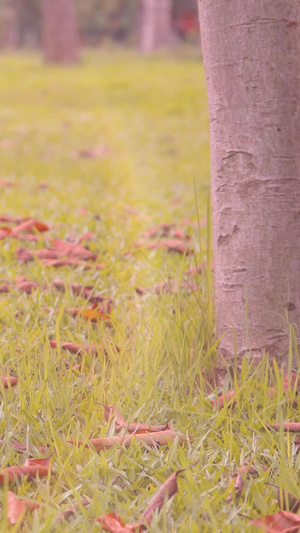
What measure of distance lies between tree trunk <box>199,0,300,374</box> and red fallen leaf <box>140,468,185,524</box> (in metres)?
0.54

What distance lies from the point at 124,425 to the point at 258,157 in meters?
0.89

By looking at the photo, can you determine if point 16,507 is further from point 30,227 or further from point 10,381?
point 30,227

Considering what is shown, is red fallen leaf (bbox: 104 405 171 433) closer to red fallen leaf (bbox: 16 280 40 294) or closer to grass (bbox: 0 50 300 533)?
grass (bbox: 0 50 300 533)

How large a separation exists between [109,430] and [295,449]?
0.51 meters

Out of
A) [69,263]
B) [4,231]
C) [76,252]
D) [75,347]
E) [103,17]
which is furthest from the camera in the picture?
[103,17]

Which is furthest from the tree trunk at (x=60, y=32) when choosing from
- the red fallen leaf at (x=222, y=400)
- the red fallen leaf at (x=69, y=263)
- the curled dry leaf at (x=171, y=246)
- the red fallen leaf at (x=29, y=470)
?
the red fallen leaf at (x=29, y=470)

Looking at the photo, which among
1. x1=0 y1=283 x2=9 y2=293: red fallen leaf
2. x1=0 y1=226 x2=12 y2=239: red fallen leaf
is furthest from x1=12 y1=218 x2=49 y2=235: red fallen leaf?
x1=0 y1=283 x2=9 y2=293: red fallen leaf

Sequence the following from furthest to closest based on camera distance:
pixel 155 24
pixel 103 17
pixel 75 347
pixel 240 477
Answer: pixel 103 17
pixel 155 24
pixel 75 347
pixel 240 477

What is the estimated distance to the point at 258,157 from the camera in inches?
79.1

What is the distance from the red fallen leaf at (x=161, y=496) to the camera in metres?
1.46

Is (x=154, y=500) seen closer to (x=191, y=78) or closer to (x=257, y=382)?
(x=257, y=382)

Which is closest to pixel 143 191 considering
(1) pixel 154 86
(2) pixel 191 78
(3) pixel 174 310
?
(3) pixel 174 310

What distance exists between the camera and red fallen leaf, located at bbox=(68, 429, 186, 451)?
1739mm

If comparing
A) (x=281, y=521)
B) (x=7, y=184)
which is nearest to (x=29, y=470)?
(x=281, y=521)
